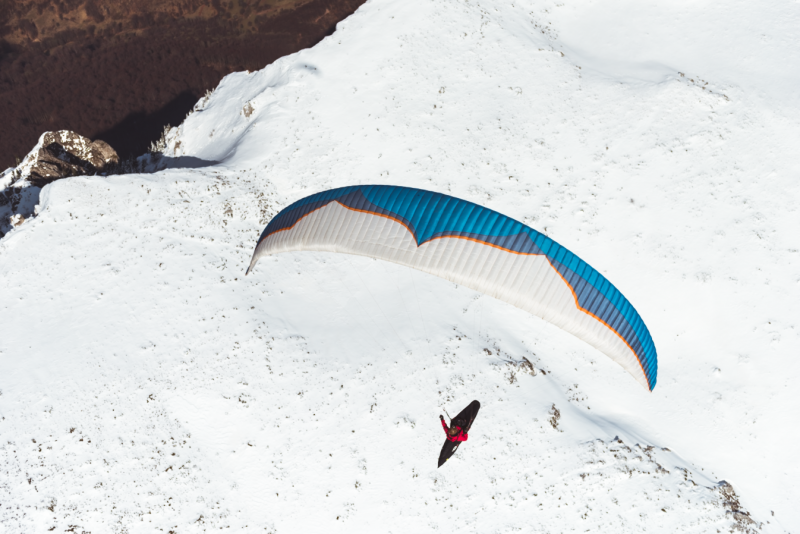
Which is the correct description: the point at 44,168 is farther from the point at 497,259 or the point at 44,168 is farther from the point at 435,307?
the point at 497,259

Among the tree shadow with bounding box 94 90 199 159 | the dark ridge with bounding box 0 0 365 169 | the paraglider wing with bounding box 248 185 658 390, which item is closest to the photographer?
the paraglider wing with bounding box 248 185 658 390

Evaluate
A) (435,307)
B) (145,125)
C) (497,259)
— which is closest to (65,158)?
(145,125)

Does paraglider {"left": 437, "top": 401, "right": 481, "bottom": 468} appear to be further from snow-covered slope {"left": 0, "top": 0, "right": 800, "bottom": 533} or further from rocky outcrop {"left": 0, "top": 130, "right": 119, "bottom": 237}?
rocky outcrop {"left": 0, "top": 130, "right": 119, "bottom": 237}

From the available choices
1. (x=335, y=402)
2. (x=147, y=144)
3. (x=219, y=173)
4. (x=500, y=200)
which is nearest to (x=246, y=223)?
(x=219, y=173)

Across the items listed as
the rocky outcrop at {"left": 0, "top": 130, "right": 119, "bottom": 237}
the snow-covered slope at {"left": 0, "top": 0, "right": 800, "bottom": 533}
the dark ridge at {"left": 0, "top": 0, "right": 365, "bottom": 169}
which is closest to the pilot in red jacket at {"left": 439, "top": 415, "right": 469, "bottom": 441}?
the snow-covered slope at {"left": 0, "top": 0, "right": 800, "bottom": 533}

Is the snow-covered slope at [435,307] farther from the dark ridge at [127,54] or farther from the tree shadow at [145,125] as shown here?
the dark ridge at [127,54]

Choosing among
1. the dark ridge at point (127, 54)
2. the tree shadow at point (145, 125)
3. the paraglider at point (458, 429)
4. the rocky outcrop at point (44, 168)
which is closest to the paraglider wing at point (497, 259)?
the paraglider at point (458, 429)
